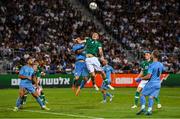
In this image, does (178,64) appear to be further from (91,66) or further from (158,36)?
(91,66)

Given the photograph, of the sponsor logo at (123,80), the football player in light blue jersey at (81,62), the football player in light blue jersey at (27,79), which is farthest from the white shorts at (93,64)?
the sponsor logo at (123,80)

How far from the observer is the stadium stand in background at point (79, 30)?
146 ft

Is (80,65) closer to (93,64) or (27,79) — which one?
(93,64)

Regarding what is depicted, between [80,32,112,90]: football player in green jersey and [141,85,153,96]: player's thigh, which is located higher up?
[80,32,112,90]: football player in green jersey

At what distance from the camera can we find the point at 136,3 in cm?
5438

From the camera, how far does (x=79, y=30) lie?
160ft

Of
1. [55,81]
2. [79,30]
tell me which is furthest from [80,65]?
[79,30]

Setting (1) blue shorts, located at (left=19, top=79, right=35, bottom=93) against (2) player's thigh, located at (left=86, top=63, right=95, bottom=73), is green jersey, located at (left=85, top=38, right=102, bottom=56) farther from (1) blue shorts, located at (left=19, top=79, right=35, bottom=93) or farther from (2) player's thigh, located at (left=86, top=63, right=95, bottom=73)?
(1) blue shorts, located at (left=19, top=79, right=35, bottom=93)

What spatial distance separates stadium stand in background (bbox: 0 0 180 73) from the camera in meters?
44.4

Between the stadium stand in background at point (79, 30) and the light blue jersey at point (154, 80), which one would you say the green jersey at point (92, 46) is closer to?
the light blue jersey at point (154, 80)

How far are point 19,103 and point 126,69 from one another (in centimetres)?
2418

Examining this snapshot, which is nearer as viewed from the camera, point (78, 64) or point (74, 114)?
point (74, 114)

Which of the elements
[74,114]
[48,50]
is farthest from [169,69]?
[74,114]

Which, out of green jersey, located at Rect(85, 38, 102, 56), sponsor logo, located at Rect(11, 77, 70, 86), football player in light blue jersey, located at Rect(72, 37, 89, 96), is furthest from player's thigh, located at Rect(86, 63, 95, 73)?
sponsor logo, located at Rect(11, 77, 70, 86)
